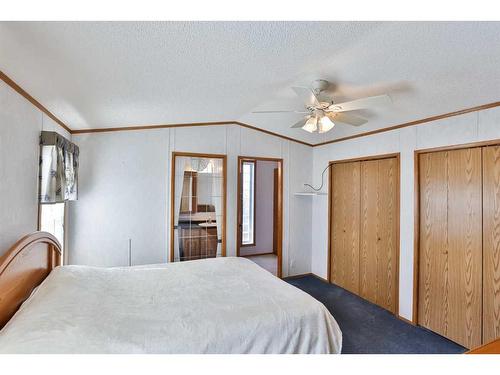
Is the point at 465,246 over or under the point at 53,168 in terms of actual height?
under

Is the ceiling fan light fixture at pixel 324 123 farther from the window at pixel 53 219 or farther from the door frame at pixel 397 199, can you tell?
the window at pixel 53 219

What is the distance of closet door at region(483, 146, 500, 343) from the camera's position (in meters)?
2.23

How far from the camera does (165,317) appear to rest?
1613 mm

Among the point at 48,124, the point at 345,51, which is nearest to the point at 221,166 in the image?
the point at 48,124

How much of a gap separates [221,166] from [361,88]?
A: 6.77ft

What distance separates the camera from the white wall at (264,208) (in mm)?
5784

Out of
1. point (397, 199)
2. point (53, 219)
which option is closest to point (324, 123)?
point (397, 199)

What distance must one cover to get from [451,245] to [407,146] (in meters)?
1.10

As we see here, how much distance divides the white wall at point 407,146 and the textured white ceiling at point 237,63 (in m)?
0.18

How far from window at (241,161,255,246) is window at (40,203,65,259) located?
11.1 ft

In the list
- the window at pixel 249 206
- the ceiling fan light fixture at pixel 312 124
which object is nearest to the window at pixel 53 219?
the ceiling fan light fixture at pixel 312 124

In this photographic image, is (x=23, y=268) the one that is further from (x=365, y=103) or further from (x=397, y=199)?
(x=397, y=199)

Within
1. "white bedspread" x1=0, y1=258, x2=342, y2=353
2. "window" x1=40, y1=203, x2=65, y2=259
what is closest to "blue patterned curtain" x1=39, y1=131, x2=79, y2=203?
"window" x1=40, y1=203, x2=65, y2=259
